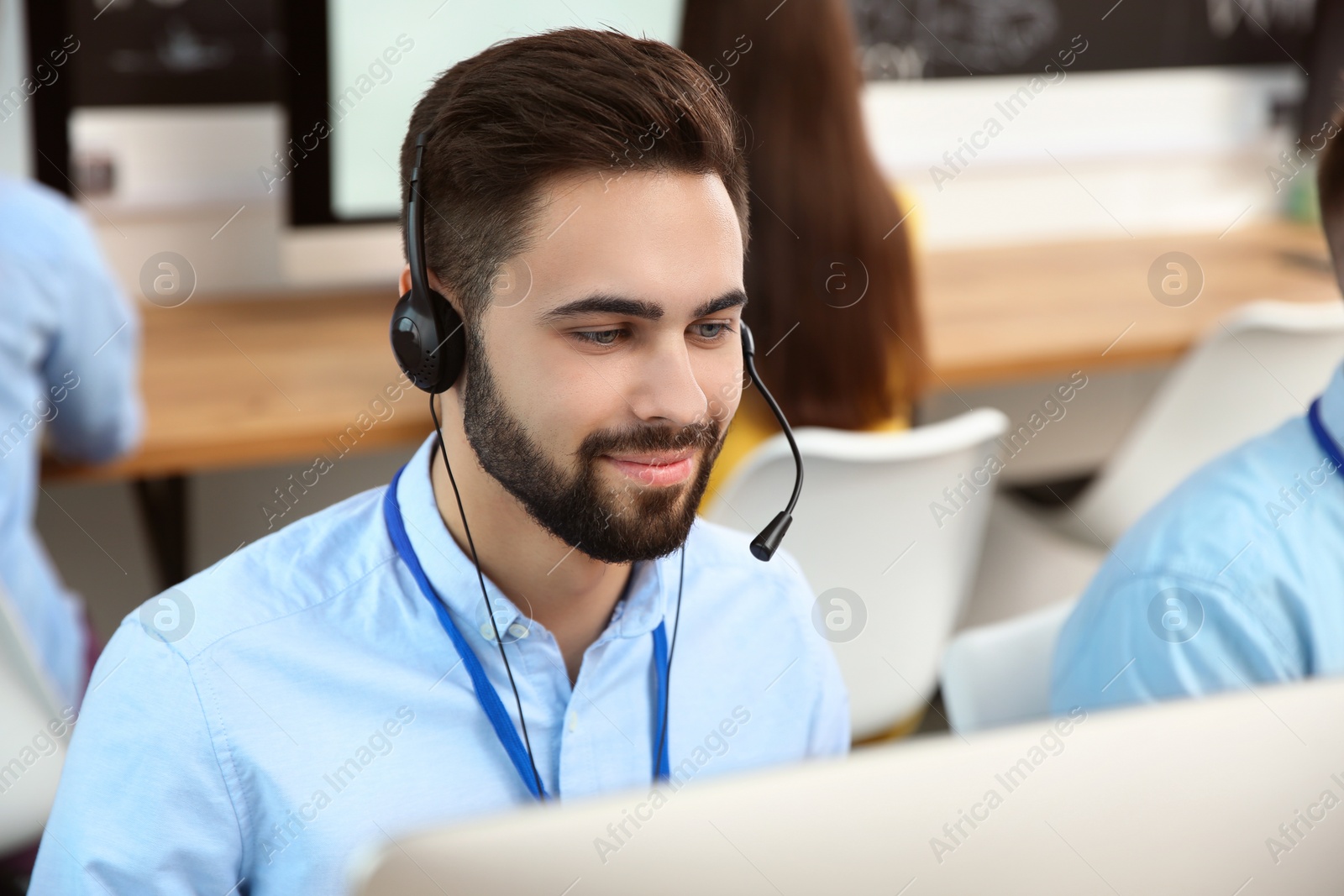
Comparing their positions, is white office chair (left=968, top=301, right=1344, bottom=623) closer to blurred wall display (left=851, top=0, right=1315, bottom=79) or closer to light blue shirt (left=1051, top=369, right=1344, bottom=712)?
light blue shirt (left=1051, top=369, right=1344, bottom=712)

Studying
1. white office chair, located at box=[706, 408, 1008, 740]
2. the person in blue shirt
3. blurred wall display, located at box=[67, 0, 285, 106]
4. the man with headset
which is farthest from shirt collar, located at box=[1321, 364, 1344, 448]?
blurred wall display, located at box=[67, 0, 285, 106]

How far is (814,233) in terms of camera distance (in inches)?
54.2

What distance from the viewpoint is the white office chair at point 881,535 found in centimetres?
134

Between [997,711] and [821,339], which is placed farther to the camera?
[821,339]

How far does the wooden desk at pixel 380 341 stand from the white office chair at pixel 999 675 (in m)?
0.54

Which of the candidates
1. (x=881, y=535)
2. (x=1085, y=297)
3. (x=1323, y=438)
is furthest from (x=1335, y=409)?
(x=1085, y=297)

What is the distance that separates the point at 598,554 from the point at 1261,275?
2.25 meters

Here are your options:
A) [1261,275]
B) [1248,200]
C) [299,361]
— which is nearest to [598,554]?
[299,361]

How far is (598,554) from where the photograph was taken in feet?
2.14

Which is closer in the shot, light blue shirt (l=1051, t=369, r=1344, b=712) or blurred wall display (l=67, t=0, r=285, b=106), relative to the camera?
light blue shirt (l=1051, t=369, r=1344, b=712)

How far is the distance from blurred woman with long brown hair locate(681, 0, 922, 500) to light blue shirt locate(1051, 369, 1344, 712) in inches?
17.4

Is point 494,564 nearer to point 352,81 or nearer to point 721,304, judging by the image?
point 721,304

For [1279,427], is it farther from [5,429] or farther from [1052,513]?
[5,429]

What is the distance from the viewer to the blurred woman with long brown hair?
1.26m
